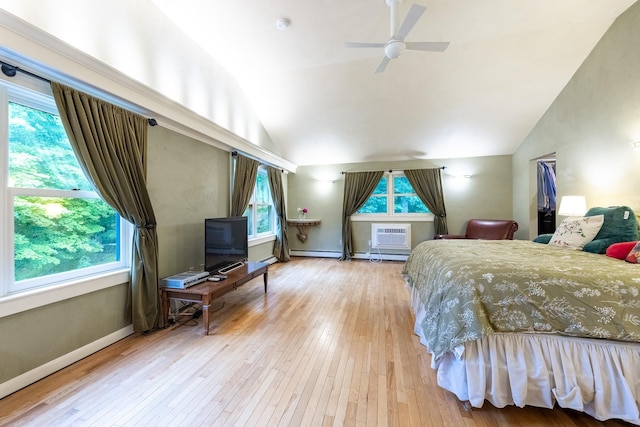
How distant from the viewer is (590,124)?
3176 millimetres

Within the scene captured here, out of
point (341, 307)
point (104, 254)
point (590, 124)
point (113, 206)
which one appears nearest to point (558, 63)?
point (590, 124)

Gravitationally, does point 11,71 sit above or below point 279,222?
above

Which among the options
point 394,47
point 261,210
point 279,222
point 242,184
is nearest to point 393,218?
point 279,222

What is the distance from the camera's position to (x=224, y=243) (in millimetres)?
3166

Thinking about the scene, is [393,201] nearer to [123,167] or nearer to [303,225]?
[303,225]

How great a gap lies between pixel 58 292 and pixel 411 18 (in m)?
3.39

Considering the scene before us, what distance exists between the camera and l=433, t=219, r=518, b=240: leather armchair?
4.70 metres

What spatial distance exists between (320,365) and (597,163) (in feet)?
13.1

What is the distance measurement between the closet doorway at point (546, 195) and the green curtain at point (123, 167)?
6.19 metres

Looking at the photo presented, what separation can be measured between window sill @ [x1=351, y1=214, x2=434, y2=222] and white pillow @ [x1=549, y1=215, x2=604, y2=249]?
121 inches

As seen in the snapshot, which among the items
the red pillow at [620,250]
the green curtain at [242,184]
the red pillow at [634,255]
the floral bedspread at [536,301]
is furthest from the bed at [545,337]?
the green curtain at [242,184]

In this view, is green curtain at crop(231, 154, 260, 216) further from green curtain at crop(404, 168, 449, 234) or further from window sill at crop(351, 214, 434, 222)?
green curtain at crop(404, 168, 449, 234)

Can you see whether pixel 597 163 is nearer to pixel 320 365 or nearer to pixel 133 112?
pixel 320 365

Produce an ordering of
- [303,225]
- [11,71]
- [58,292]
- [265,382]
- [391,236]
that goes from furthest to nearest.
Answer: [303,225] < [391,236] < [58,292] < [265,382] < [11,71]
